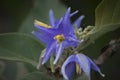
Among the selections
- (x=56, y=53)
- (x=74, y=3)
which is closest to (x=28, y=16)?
(x=74, y=3)

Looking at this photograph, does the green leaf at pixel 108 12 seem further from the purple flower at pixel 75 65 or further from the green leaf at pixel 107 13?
the purple flower at pixel 75 65

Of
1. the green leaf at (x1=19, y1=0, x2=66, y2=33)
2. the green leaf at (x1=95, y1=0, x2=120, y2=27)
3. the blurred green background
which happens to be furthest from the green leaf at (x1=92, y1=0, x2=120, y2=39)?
the green leaf at (x1=19, y1=0, x2=66, y2=33)

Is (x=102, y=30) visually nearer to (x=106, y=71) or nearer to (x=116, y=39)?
(x=116, y=39)

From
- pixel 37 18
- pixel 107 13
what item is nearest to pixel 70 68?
pixel 107 13

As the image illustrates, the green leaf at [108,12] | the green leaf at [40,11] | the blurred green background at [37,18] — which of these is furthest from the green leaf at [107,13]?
the green leaf at [40,11]

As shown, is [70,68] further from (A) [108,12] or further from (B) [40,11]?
(B) [40,11]

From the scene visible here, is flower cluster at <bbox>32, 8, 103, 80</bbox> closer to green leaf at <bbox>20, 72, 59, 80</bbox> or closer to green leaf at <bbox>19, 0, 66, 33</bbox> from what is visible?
green leaf at <bbox>20, 72, 59, 80</bbox>

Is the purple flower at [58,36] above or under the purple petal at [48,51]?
above

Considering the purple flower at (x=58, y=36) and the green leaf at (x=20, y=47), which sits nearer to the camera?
the purple flower at (x=58, y=36)
